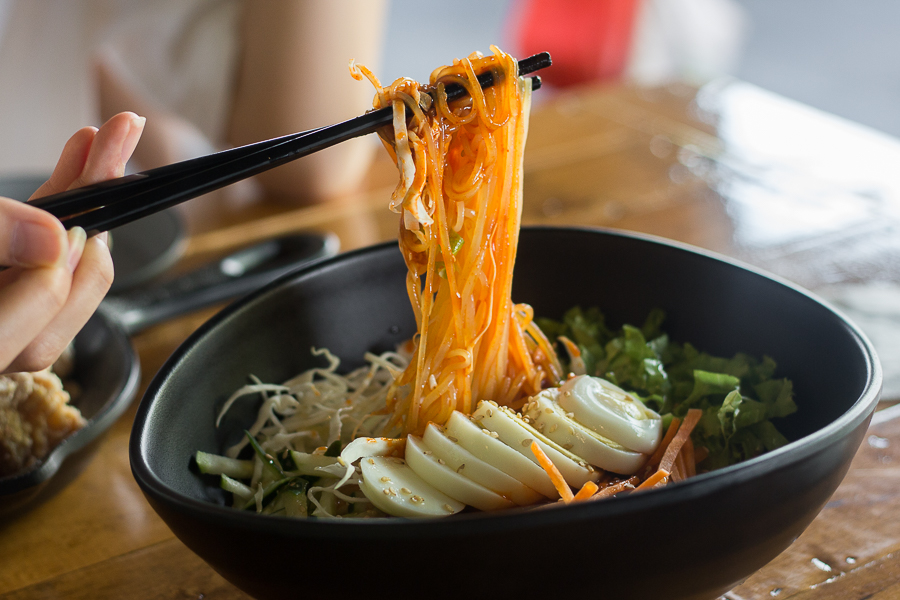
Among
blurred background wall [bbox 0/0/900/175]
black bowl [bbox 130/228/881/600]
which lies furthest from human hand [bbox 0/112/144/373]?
blurred background wall [bbox 0/0/900/175]

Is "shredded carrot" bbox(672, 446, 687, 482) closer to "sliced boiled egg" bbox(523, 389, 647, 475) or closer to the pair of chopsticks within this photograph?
"sliced boiled egg" bbox(523, 389, 647, 475)

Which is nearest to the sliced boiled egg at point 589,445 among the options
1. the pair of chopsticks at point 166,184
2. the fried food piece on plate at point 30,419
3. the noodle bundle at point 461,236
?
the noodle bundle at point 461,236

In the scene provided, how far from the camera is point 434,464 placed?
793 millimetres

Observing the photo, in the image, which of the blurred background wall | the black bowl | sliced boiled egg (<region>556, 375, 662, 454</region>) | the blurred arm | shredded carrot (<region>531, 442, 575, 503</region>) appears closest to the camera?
the black bowl

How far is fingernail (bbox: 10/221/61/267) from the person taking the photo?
59 centimetres

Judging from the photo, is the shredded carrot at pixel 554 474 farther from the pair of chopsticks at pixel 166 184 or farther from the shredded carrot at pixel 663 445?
the pair of chopsticks at pixel 166 184

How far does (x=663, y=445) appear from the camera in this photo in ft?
2.84

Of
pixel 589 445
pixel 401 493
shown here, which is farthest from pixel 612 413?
pixel 401 493

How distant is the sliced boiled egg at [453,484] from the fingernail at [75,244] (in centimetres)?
40

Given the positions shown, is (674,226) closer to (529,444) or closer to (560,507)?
(529,444)

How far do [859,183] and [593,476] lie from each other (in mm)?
1327

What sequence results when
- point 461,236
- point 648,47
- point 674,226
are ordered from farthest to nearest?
point 648,47 → point 674,226 → point 461,236

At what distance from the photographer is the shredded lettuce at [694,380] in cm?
88

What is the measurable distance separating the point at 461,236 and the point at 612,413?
29 cm
